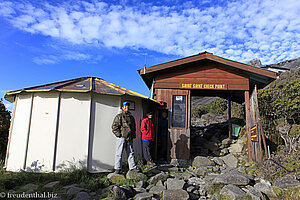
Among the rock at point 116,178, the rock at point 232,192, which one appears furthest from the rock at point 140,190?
the rock at point 232,192

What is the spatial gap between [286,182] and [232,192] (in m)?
1.61

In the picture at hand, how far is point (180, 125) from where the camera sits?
916 cm

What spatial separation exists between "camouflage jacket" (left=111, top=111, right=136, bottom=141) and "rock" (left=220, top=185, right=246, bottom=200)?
3110 mm

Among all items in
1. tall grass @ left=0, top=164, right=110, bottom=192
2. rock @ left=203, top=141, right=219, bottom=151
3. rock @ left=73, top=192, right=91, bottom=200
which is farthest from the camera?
rock @ left=203, top=141, right=219, bottom=151

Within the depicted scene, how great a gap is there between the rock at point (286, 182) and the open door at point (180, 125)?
385 centimetres

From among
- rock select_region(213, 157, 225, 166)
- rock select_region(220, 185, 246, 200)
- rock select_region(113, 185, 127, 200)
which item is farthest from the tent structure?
rock select_region(213, 157, 225, 166)

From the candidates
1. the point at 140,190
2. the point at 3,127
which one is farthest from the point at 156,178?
the point at 3,127

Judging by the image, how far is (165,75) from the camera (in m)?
9.57

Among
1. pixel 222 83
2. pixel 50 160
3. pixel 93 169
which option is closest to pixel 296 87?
pixel 222 83

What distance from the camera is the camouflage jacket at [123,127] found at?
255 inches

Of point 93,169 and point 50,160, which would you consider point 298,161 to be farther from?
point 50,160

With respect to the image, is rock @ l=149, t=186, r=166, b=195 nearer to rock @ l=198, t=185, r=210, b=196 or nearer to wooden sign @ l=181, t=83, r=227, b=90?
rock @ l=198, t=185, r=210, b=196

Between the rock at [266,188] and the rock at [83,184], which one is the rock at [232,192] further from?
the rock at [83,184]

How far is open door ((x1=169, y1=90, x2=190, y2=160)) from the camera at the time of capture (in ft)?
29.3
